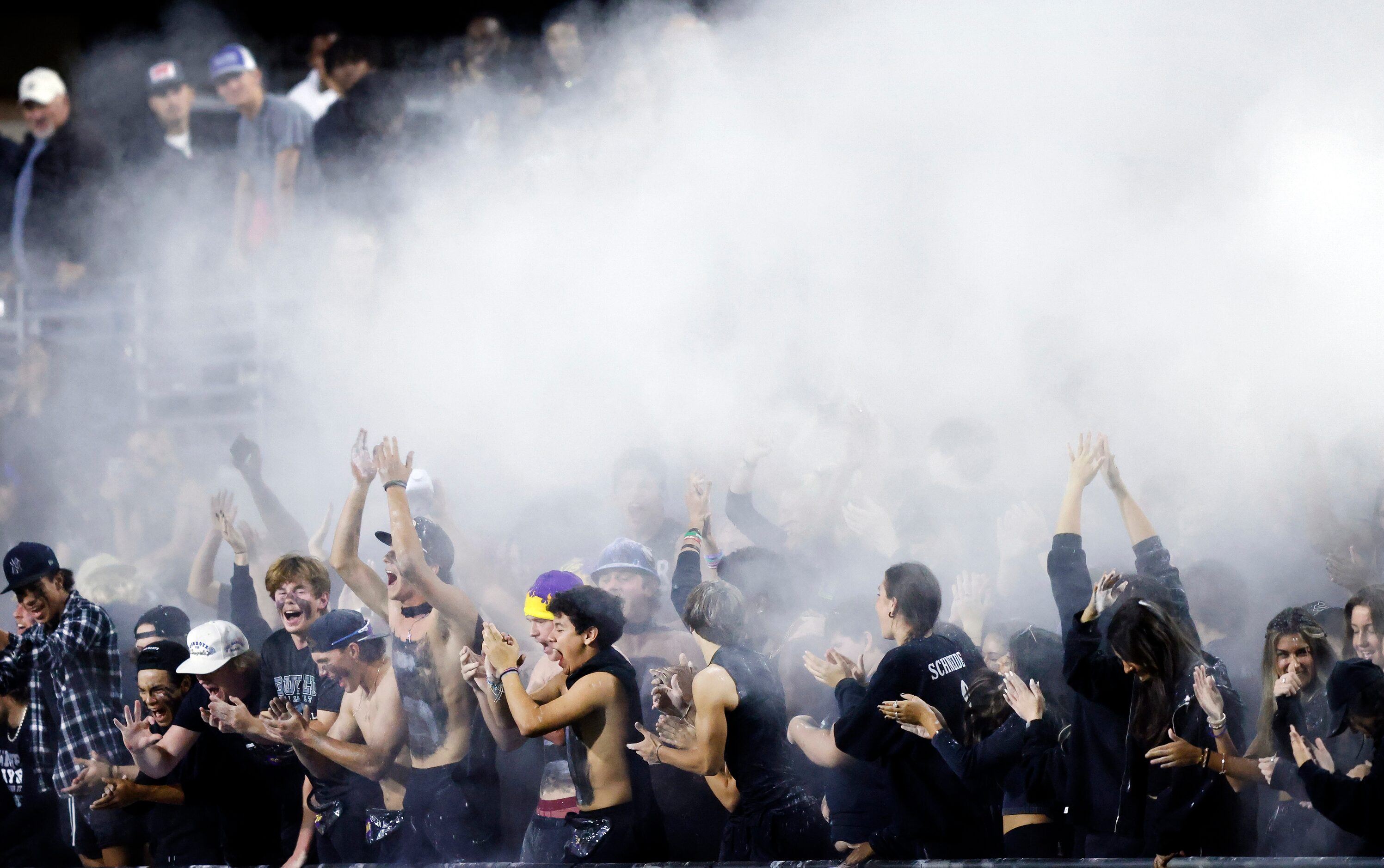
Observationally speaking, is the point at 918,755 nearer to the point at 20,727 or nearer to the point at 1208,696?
the point at 1208,696

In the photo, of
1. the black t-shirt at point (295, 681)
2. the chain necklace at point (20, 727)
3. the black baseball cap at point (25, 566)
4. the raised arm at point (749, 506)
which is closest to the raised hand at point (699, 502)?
the raised arm at point (749, 506)

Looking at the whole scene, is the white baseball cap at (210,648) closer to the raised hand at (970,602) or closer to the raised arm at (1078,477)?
the raised hand at (970,602)

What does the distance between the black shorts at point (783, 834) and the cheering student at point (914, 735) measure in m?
0.15

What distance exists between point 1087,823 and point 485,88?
12.2 feet

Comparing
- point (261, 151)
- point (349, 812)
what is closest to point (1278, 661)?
point (349, 812)

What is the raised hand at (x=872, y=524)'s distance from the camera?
14.7ft

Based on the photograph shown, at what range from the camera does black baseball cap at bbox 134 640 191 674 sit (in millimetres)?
4363

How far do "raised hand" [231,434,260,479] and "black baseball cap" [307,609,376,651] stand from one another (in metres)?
1.44

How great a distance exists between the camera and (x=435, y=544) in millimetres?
4324

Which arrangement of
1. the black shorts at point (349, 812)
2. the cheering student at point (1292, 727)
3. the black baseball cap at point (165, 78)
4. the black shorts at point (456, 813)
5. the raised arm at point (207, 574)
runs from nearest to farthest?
the cheering student at point (1292, 727), the black shorts at point (456, 813), the black shorts at point (349, 812), the raised arm at point (207, 574), the black baseball cap at point (165, 78)

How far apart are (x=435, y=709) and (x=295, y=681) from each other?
1.68 feet

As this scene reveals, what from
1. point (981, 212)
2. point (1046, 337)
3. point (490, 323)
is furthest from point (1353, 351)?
point (490, 323)

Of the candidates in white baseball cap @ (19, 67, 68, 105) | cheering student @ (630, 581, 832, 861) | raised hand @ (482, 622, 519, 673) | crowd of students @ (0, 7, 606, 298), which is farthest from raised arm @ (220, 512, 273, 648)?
white baseball cap @ (19, 67, 68, 105)

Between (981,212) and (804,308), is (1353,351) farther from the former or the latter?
(804,308)
